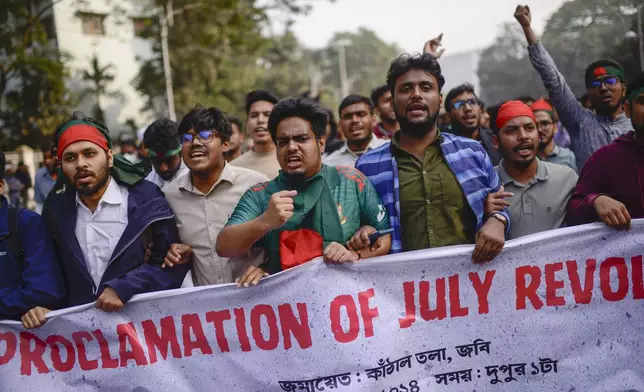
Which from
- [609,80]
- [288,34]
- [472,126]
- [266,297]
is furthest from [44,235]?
[288,34]

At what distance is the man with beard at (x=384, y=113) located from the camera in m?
6.43

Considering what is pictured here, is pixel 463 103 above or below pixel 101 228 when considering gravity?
above

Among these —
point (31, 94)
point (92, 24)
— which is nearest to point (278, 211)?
point (31, 94)

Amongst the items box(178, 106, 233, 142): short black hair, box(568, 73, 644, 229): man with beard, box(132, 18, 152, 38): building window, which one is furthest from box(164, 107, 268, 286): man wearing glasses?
box(132, 18, 152, 38): building window

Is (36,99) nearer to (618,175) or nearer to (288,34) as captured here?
(288,34)

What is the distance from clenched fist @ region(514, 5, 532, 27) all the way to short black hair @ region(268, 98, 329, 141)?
208 cm

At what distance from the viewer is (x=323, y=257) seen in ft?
10.0

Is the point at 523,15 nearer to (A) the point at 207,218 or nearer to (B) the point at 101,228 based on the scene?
(A) the point at 207,218

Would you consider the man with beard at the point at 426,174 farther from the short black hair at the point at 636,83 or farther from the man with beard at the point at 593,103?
the man with beard at the point at 593,103

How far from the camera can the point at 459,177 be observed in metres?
3.25

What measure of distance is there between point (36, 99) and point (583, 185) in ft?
78.2

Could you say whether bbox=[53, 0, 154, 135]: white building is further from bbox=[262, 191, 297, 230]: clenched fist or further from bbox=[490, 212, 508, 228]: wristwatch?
bbox=[490, 212, 508, 228]: wristwatch

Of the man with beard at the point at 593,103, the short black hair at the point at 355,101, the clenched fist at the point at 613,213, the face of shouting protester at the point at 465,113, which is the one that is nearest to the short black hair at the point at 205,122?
the short black hair at the point at 355,101

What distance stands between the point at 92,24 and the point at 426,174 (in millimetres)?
30521
